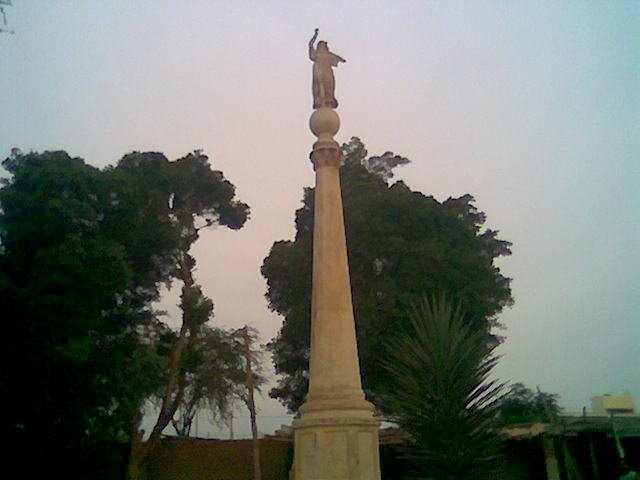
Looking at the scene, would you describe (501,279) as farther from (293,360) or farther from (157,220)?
(157,220)

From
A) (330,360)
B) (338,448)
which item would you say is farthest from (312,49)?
(338,448)

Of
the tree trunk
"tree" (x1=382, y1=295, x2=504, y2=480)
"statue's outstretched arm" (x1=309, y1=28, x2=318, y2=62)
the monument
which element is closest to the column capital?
the monument

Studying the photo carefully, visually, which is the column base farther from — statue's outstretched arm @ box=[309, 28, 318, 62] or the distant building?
the distant building

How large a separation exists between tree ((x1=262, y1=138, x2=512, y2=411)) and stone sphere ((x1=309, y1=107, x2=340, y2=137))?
31.9 feet

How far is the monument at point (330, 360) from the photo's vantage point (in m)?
10.2

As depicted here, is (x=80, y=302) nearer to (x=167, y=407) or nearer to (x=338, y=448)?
(x=167, y=407)

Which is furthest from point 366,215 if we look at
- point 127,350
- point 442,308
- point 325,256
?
point 442,308

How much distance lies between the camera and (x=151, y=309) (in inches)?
918

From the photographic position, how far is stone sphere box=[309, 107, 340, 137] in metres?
12.2

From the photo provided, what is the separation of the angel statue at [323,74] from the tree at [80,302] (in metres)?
9.81

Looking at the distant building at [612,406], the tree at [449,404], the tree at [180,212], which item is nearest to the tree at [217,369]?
the tree at [180,212]

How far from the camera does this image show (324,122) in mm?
12227

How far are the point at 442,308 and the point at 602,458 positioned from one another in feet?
52.9

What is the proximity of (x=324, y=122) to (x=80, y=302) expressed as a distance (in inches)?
418
